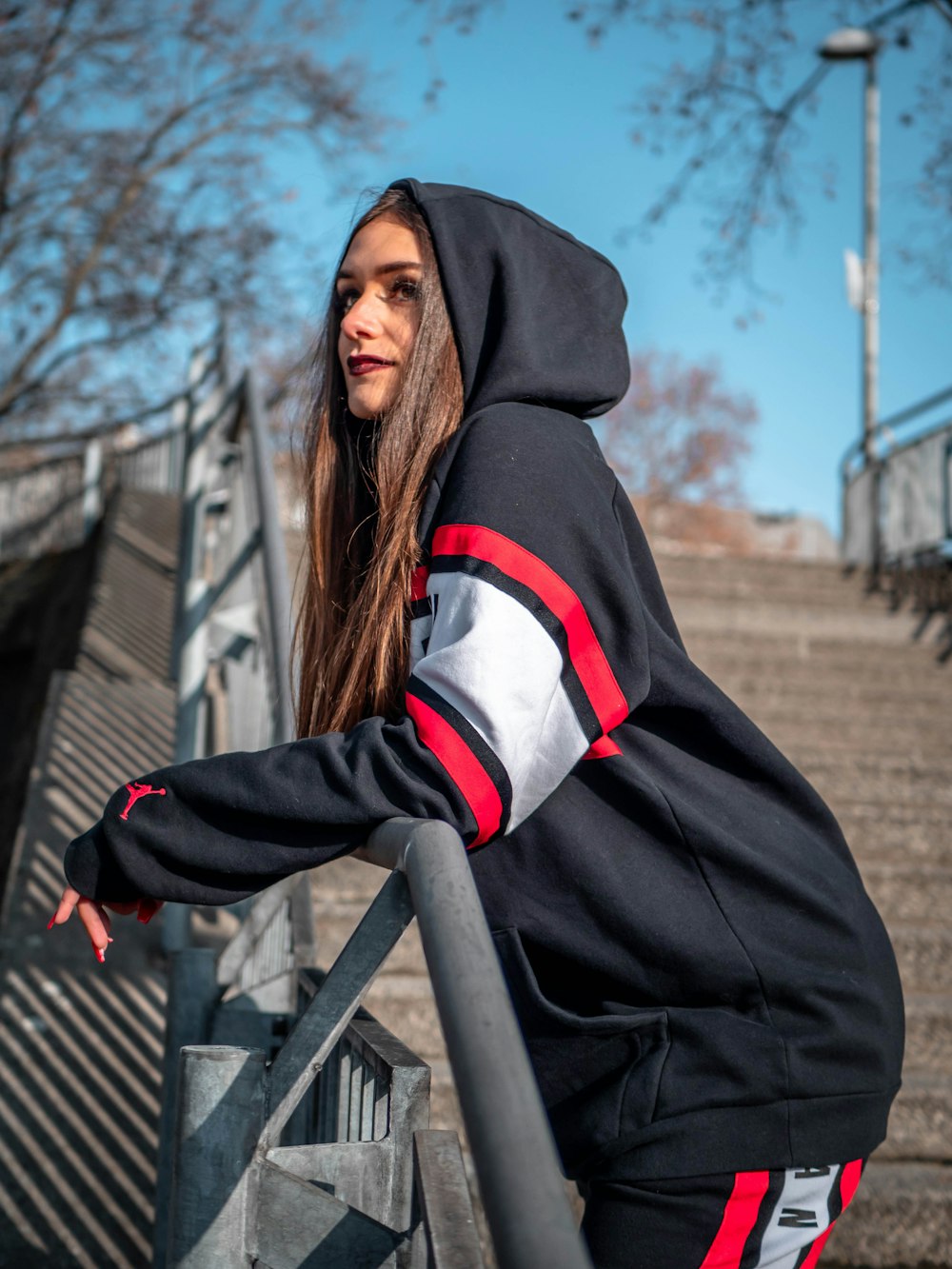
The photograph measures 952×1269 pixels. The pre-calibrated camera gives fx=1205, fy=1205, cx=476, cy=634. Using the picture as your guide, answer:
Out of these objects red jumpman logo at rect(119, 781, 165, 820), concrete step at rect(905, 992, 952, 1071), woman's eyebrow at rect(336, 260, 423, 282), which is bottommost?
concrete step at rect(905, 992, 952, 1071)

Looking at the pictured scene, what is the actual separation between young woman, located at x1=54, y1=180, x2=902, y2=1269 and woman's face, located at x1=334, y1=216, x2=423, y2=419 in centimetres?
8

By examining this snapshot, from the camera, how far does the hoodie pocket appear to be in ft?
4.37

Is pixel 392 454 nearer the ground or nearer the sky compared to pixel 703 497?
nearer the ground

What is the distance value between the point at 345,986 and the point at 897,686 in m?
5.62

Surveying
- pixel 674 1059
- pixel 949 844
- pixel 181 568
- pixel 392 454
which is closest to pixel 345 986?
pixel 674 1059

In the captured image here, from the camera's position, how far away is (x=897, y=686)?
6289 millimetres

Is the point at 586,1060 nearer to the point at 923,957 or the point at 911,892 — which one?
the point at 923,957

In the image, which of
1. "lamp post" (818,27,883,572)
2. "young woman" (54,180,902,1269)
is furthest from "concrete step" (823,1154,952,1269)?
"lamp post" (818,27,883,572)

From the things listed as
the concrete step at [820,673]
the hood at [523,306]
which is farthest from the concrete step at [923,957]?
the hood at [523,306]

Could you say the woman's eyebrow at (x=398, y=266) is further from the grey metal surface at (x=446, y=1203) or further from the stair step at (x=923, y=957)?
the stair step at (x=923, y=957)

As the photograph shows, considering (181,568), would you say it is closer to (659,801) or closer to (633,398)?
(659,801)

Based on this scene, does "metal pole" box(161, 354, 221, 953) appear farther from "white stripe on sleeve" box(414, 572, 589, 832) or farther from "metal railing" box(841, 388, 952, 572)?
"metal railing" box(841, 388, 952, 572)

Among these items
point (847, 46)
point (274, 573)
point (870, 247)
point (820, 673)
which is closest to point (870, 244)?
point (870, 247)

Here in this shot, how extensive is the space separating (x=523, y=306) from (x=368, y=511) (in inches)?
15.8
